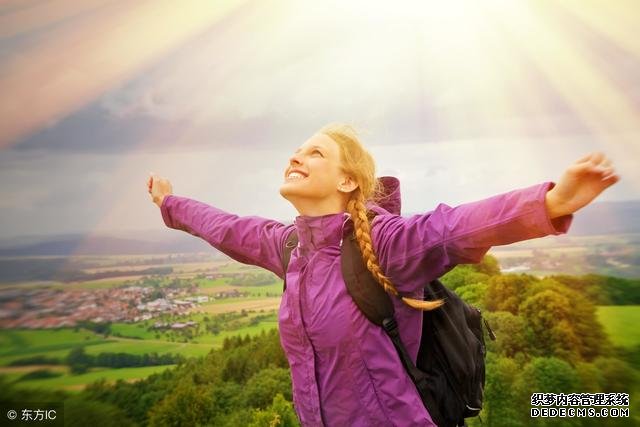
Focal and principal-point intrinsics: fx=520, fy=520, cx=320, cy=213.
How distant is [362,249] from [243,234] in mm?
485

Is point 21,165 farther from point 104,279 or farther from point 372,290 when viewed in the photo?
point 372,290

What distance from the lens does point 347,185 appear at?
5.00 feet

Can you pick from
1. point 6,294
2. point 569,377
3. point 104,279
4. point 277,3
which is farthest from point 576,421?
point 6,294

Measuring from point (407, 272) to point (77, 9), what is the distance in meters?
2.74

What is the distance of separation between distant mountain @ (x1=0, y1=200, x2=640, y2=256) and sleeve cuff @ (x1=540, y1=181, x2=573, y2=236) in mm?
2161

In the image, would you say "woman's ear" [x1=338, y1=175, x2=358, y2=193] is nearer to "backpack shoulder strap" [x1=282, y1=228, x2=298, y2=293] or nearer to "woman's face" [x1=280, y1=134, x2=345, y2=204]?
"woman's face" [x1=280, y1=134, x2=345, y2=204]

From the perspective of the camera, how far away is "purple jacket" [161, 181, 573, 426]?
1.14 m

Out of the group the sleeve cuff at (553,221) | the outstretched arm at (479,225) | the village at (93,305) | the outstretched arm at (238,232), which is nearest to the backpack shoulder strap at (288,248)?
the outstretched arm at (238,232)

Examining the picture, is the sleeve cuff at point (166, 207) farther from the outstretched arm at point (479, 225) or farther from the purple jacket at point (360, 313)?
the outstretched arm at point (479, 225)

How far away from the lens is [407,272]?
127cm

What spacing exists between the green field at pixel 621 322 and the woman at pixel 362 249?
2.17m

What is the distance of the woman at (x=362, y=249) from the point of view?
107 cm

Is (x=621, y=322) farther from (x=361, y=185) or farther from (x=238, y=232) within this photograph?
(x=238, y=232)

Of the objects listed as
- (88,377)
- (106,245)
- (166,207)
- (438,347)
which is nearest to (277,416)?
(88,377)
